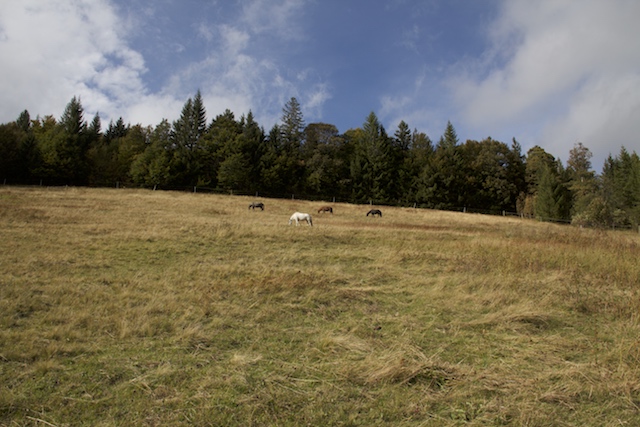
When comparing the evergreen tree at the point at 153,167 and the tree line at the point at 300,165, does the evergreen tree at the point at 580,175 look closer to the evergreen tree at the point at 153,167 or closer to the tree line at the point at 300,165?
the tree line at the point at 300,165

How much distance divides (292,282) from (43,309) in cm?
455

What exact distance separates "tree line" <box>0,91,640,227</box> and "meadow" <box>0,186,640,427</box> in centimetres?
4775

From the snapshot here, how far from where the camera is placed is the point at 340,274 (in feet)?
29.8

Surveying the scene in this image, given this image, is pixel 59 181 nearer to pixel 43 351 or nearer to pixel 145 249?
pixel 145 249

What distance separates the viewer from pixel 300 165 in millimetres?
60406

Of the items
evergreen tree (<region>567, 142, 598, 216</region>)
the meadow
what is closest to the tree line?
evergreen tree (<region>567, 142, 598, 216</region>)

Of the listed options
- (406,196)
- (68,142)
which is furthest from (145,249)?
(68,142)

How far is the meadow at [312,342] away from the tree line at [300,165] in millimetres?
47751

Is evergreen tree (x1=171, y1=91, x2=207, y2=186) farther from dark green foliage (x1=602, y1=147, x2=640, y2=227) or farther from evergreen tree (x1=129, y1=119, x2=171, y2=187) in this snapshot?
dark green foliage (x1=602, y1=147, x2=640, y2=227)

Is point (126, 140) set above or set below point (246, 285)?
above

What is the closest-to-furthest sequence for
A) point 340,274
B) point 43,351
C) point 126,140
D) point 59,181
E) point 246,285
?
point 43,351 < point 246,285 < point 340,274 < point 59,181 < point 126,140

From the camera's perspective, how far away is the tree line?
53188 mm

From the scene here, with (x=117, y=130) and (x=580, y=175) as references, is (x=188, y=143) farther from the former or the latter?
(x=580, y=175)

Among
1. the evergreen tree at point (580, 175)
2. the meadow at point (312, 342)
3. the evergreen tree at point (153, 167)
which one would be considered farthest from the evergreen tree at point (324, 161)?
the meadow at point (312, 342)
